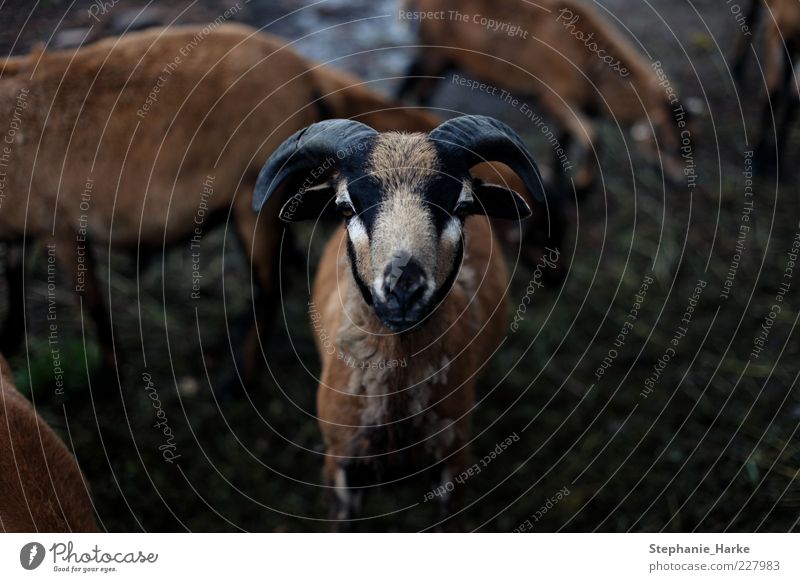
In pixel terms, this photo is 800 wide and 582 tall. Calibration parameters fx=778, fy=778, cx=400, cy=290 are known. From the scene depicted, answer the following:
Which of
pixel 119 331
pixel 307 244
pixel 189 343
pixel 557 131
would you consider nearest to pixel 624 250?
pixel 557 131

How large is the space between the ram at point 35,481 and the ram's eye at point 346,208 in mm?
1292

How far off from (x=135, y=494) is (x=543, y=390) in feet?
7.15

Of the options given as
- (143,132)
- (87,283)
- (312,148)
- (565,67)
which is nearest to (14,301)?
(87,283)

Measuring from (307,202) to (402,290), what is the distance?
0.61 m

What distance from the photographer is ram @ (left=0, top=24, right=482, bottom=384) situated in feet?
11.8

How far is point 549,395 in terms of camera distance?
4.28 metres

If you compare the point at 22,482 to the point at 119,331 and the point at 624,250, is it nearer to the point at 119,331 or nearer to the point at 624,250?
the point at 119,331

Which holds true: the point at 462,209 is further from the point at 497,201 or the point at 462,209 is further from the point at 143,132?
the point at 143,132

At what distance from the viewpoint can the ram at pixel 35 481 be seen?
2510 millimetres

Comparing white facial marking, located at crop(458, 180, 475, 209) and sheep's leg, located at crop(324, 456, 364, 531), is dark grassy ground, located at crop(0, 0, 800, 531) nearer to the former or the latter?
sheep's leg, located at crop(324, 456, 364, 531)

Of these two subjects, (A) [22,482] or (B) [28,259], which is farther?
(B) [28,259]

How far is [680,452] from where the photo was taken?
394 centimetres

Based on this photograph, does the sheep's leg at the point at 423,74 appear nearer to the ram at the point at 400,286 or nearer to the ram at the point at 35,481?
the ram at the point at 400,286

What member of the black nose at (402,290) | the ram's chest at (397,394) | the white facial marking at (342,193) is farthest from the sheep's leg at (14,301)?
the black nose at (402,290)
